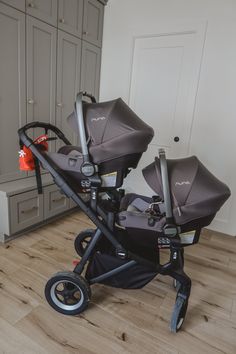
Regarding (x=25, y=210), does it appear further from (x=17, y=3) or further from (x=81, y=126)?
(x=17, y=3)

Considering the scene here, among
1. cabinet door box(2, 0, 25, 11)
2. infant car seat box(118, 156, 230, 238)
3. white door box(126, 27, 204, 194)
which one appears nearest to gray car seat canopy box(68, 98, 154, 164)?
infant car seat box(118, 156, 230, 238)

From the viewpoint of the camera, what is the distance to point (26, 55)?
215 centimetres

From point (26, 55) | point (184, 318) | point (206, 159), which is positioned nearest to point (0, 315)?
point (184, 318)

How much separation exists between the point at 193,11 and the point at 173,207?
2.27m

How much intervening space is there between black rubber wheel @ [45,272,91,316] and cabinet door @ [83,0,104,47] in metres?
2.58

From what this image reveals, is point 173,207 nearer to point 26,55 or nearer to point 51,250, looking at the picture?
point 51,250

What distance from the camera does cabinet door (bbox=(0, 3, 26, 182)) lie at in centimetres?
197

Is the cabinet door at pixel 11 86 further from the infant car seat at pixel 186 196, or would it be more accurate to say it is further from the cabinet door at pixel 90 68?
the infant car seat at pixel 186 196

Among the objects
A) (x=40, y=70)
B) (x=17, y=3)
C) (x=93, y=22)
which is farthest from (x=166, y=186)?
(x=93, y=22)

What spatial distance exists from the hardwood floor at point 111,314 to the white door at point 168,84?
1.41m

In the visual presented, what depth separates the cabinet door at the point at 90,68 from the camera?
280cm

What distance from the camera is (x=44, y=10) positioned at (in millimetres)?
2230

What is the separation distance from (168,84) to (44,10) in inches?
57.2

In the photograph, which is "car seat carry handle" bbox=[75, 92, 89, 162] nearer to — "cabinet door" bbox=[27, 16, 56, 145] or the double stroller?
the double stroller
